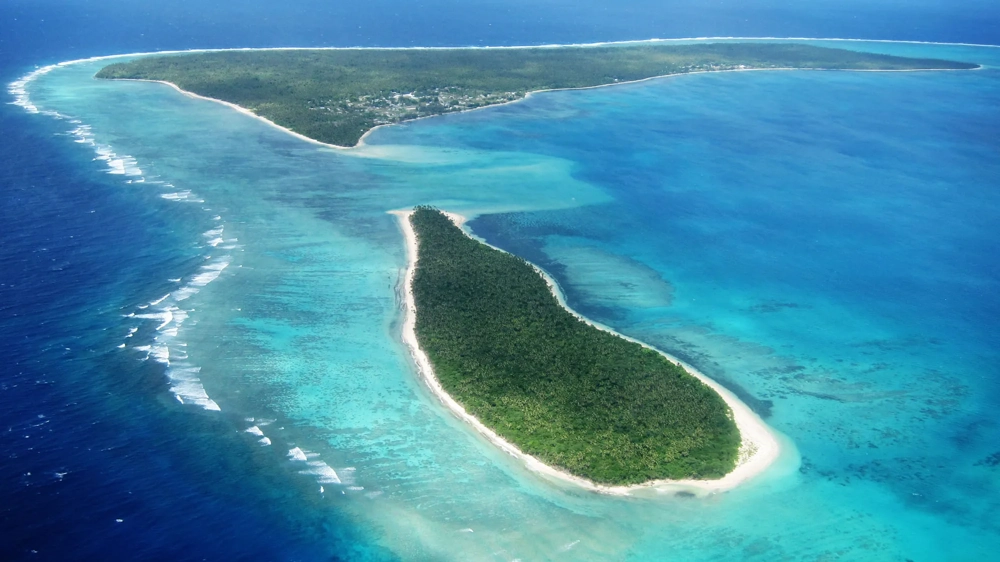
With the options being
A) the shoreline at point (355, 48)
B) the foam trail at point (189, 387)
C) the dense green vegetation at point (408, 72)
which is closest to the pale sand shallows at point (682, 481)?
the foam trail at point (189, 387)

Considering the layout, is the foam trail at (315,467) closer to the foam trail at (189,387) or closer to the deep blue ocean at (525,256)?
the deep blue ocean at (525,256)

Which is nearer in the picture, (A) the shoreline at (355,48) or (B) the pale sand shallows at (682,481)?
(B) the pale sand shallows at (682,481)

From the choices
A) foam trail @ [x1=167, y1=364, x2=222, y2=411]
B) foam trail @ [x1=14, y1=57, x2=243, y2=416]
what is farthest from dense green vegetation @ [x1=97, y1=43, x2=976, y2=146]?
foam trail @ [x1=167, y1=364, x2=222, y2=411]

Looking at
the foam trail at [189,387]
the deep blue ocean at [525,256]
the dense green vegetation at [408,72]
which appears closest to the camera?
the deep blue ocean at [525,256]

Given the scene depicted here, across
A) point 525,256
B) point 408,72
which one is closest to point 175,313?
point 525,256

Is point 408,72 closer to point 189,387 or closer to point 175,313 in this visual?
point 175,313

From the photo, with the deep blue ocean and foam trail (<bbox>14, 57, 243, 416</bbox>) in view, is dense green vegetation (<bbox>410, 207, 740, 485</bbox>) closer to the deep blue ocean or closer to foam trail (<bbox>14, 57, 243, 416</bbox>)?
the deep blue ocean

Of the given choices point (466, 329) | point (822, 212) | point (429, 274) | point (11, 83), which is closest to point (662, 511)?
point (466, 329)

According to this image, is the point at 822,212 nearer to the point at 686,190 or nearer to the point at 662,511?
the point at 686,190
